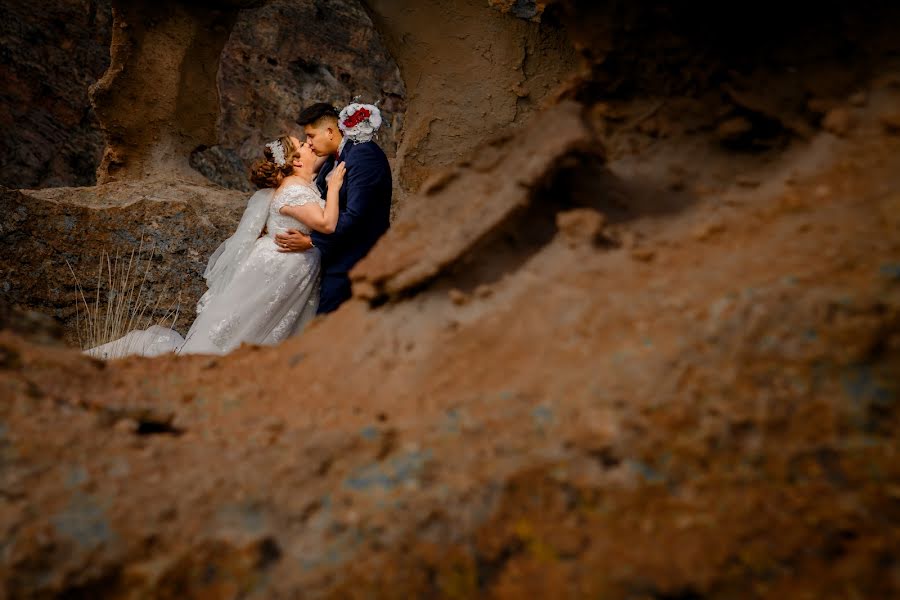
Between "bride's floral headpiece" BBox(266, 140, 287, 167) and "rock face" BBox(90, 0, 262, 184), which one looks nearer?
"bride's floral headpiece" BBox(266, 140, 287, 167)

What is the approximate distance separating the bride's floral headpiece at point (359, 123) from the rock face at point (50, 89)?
473 centimetres

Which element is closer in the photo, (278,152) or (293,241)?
(293,241)

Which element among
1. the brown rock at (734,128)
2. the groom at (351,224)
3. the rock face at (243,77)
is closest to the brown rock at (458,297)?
the brown rock at (734,128)

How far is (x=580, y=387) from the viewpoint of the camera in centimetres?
133

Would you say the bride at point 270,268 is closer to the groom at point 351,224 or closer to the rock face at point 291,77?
the groom at point 351,224

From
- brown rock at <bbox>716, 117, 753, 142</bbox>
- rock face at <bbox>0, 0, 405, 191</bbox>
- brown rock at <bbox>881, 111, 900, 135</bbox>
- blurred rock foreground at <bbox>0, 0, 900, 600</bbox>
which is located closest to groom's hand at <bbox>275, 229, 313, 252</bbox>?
blurred rock foreground at <bbox>0, 0, 900, 600</bbox>

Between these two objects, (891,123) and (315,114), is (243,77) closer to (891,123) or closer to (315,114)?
(315,114)

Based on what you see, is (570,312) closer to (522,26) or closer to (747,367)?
(747,367)

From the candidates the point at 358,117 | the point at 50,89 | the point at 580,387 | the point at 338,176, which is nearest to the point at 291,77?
the point at 50,89

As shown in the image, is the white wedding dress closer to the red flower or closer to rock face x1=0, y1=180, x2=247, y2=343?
the red flower

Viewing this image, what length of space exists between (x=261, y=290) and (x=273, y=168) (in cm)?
65

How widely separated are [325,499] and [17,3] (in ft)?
25.4

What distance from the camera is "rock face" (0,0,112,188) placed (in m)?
7.29

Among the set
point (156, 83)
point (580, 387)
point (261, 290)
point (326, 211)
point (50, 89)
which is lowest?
point (261, 290)
